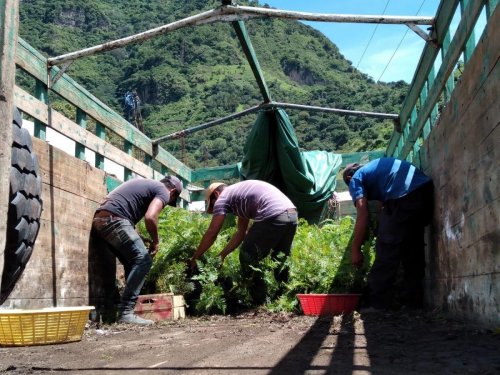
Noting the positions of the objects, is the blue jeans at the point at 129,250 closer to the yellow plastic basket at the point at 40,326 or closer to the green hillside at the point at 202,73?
the yellow plastic basket at the point at 40,326

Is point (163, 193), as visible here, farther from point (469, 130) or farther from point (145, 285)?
point (469, 130)

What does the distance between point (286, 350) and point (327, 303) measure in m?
2.11

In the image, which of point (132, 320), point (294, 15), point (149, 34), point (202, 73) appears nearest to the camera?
point (132, 320)

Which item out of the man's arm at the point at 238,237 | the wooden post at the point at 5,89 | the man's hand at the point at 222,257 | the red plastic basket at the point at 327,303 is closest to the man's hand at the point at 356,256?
the red plastic basket at the point at 327,303

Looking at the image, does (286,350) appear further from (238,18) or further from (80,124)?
(238,18)

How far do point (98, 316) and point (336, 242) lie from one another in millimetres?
2821

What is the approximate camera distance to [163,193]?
20.2 ft

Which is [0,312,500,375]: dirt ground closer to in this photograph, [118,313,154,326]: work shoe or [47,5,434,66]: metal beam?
[118,313,154,326]: work shoe

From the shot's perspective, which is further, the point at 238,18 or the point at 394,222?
the point at 238,18

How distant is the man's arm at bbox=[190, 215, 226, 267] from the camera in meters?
6.13

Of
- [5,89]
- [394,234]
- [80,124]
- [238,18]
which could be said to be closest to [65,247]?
[80,124]

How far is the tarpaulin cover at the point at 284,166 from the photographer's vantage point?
9719 millimetres

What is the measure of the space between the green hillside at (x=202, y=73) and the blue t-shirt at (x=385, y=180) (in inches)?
1212

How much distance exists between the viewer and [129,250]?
589 cm
